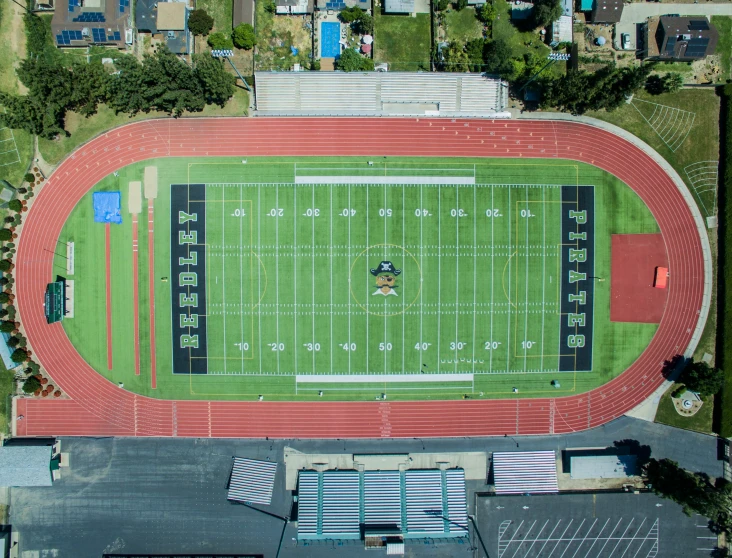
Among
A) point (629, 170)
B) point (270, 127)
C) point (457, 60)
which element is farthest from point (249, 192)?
point (629, 170)

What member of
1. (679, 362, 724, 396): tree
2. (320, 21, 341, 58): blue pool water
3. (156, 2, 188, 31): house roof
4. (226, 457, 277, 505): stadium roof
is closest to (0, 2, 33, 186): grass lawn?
(156, 2, 188, 31): house roof

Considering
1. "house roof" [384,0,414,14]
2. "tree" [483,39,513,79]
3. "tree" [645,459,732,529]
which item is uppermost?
"house roof" [384,0,414,14]

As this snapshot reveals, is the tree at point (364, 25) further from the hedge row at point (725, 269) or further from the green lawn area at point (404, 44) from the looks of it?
the hedge row at point (725, 269)

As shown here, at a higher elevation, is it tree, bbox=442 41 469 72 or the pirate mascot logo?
tree, bbox=442 41 469 72

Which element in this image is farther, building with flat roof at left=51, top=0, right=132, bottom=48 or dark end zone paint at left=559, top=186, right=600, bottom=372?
dark end zone paint at left=559, top=186, right=600, bottom=372

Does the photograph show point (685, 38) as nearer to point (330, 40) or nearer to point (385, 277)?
point (330, 40)

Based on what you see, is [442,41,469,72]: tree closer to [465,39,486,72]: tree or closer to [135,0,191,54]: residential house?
[465,39,486,72]: tree
